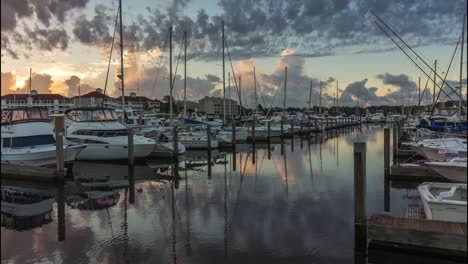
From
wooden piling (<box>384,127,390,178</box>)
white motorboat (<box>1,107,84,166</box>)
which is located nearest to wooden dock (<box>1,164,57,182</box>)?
white motorboat (<box>1,107,84,166</box>)

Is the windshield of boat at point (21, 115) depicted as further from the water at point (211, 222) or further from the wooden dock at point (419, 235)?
the wooden dock at point (419, 235)

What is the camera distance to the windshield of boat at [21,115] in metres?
24.9

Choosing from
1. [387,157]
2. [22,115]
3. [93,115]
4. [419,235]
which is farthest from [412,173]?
[93,115]

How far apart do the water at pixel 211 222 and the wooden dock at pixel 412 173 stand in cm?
94

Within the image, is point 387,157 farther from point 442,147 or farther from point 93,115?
point 93,115

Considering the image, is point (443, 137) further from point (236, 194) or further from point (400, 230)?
point (400, 230)

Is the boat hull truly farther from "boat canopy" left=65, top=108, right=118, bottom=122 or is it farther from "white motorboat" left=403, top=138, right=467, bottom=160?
"white motorboat" left=403, top=138, right=467, bottom=160

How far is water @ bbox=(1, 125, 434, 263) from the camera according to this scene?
1088 cm

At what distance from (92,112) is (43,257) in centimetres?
2243

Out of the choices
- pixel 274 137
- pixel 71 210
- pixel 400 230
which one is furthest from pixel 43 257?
pixel 274 137

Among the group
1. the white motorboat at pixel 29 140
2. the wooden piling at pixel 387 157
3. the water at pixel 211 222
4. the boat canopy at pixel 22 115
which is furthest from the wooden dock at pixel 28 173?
the wooden piling at pixel 387 157

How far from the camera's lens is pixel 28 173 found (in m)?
20.9

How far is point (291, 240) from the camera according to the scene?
11.9m

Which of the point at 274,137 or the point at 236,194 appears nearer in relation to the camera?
the point at 236,194
